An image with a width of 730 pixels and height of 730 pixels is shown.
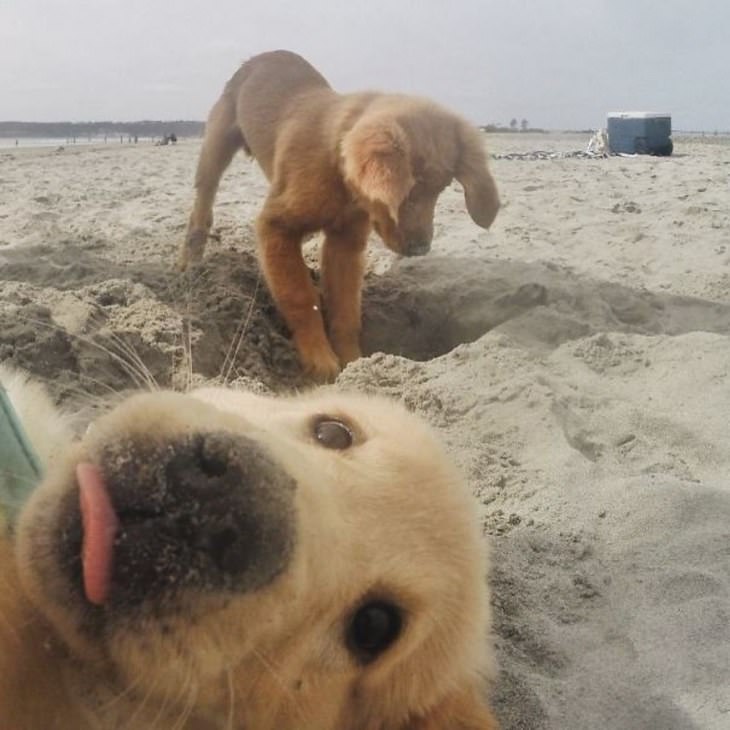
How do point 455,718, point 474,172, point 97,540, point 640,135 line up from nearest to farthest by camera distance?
point 97,540, point 455,718, point 474,172, point 640,135

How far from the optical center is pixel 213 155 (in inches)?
233

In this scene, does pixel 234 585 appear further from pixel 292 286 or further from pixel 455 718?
pixel 292 286

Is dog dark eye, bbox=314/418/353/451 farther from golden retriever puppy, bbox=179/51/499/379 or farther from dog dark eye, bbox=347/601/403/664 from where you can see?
golden retriever puppy, bbox=179/51/499/379

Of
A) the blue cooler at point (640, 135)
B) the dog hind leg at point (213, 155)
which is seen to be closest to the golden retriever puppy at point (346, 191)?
the dog hind leg at point (213, 155)

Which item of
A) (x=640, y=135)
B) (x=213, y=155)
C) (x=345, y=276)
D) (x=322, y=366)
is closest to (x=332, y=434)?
(x=322, y=366)

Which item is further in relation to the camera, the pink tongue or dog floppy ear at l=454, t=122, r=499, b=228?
dog floppy ear at l=454, t=122, r=499, b=228

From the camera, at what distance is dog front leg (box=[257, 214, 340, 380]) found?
4320 millimetres

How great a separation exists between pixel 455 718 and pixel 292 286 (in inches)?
122

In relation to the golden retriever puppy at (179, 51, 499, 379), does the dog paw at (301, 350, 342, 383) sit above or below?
Result: below

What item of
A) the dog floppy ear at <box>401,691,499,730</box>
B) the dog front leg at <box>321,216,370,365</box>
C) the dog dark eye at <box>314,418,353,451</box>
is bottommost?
the dog floppy ear at <box>401,691,499,730</box>

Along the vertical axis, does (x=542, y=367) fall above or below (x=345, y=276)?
below

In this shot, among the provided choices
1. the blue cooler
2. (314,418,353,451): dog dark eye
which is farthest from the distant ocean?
(314,418,353,451): dog dark eye

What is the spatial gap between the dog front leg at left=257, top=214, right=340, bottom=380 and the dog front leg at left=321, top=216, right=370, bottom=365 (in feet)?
0.34

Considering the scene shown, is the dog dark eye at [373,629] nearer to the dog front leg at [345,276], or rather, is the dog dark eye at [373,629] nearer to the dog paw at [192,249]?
the dog front leg at [345,276]
